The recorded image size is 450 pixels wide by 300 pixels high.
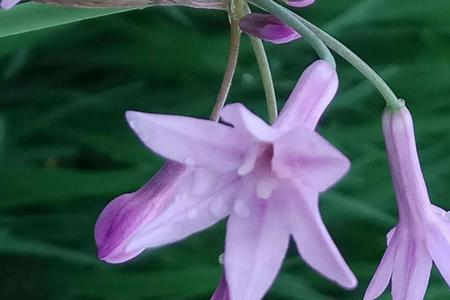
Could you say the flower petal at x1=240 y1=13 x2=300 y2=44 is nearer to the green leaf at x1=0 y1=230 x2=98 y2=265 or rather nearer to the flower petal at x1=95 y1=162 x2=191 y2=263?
the flower petal at x1=95 y1=162 x2=191 y2=263

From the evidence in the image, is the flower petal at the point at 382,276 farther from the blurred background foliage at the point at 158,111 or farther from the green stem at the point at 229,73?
the blurred background foliage at the point at 158,111

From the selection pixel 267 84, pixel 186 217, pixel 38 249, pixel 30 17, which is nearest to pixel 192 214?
pixel 186 217

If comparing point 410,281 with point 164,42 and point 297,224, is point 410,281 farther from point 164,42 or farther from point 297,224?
point 164,42

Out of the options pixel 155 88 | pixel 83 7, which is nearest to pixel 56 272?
pixel 155 88

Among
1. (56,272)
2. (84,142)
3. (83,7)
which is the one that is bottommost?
(56,272)

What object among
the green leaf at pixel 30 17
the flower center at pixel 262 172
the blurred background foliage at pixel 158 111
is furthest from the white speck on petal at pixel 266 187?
the blurred background foliage at pixel 158 111

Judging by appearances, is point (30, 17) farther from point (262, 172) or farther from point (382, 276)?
point (382, 276)
